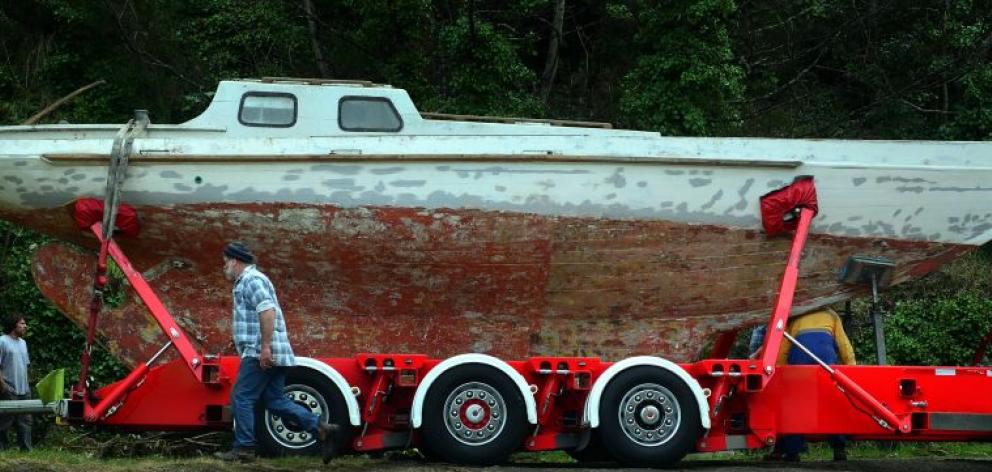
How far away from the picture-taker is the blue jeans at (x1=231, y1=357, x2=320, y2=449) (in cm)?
898

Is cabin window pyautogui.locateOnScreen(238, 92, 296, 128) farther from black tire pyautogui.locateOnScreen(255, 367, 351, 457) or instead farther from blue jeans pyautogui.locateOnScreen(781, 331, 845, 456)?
blue jeans pyautogui.locateOnScreen(781, 331, 845, 456)

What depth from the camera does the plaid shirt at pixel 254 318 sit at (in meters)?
8.97

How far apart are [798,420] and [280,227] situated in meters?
4.17


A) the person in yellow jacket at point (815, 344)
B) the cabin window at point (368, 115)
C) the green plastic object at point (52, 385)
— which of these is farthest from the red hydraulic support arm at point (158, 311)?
the person in yellow jacket at point (815, 344)

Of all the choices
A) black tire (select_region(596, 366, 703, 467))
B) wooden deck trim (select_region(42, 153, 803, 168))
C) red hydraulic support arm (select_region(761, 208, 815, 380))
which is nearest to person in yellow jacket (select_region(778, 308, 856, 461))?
red hydraulic support arm (select_region(761, 208, 815, 380))

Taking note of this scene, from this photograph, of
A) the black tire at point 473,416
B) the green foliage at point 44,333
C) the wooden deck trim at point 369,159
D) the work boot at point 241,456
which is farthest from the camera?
the green foliage at point 44,333

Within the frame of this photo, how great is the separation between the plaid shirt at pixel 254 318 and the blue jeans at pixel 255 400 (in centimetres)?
11

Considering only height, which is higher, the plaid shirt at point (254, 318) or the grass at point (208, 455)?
the plaid shirt at point (254, 318)

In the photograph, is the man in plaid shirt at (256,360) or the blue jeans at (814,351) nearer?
the man in plaid shirt at (256,360)

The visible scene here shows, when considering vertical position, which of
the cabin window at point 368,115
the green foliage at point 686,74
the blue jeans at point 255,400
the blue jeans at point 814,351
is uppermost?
the green foliage at point 686,74

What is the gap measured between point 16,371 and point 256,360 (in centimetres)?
474

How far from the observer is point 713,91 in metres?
19.4

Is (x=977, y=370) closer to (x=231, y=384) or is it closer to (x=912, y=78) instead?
(x=231, y=384)

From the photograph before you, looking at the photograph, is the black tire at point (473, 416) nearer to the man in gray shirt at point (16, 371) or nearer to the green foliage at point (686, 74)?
the man in gray shirt at point (16, 371)
